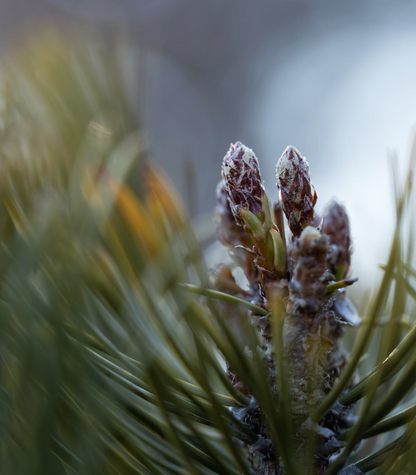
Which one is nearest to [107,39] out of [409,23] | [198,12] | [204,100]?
[204,100]

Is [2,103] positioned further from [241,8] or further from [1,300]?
[241,8]
